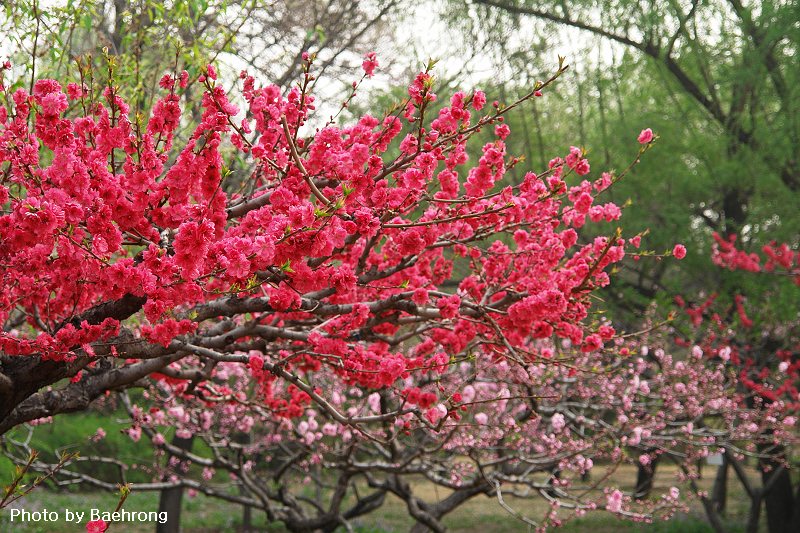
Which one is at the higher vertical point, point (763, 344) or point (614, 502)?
point (763, 344)

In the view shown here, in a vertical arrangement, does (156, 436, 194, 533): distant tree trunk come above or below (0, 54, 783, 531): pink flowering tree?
below

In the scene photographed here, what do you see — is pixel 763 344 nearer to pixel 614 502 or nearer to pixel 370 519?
pixel 614 502

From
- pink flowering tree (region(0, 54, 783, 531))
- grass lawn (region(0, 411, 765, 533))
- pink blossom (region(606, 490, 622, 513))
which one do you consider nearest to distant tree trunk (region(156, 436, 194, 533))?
grass lawn (region(0, 411, 765, 533))

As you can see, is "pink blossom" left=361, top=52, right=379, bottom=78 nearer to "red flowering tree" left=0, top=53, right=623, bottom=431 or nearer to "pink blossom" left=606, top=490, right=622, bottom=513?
"red flowering tree" left=0, top=53, right=623, bottom=431

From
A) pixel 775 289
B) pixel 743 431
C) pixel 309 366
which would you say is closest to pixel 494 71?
pixel 775 289

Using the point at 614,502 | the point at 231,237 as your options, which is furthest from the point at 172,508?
the point at 231,237

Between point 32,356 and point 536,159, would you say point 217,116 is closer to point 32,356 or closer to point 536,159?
point 32,356

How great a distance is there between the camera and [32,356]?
3.67m

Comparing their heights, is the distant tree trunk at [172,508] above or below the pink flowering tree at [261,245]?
below

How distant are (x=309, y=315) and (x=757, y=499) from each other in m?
9.99

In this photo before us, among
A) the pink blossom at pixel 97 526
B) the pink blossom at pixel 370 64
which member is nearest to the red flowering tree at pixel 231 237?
the pink blossom at pixel 370 64

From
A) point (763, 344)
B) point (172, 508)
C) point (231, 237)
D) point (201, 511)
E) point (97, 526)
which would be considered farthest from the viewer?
point (201, 511)

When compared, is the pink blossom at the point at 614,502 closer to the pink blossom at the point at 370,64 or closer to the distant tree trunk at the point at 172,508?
the pink blossom at the point at 370,64

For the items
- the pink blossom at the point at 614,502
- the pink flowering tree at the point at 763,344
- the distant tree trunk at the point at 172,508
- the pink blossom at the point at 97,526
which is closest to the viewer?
the pink blossom at the point at 97,526
